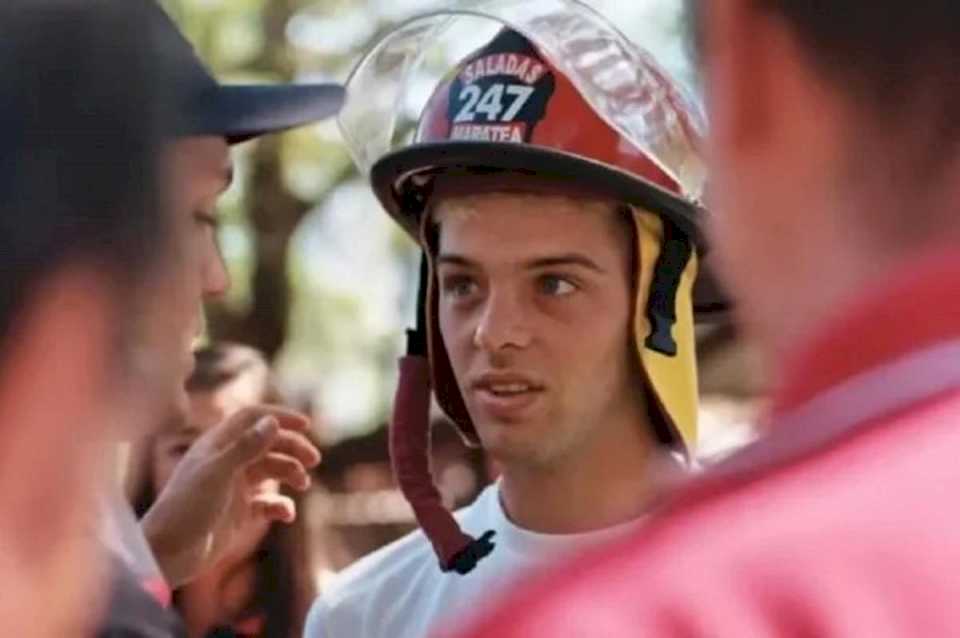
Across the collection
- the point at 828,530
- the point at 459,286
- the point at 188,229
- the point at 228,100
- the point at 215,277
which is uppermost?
the point at 828,530

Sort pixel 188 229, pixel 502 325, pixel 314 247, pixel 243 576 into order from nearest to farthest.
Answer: pixel 188 229 < pixel 502 325 < pixel 243 576 < pixel 314 247

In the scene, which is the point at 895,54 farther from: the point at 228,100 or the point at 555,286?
the point at 555,286

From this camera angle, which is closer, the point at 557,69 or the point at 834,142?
the point at 834,142

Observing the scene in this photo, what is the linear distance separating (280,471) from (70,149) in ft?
6.03

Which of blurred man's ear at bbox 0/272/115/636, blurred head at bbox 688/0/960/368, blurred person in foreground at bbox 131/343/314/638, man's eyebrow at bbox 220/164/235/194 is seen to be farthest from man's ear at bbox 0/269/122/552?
blurred person in foreground at bbox 131/343/314/638

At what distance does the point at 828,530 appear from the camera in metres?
0.96

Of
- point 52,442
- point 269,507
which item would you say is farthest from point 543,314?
point 52,442

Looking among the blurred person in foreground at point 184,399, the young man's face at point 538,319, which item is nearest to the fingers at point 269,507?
the blurred person in foreground at point 184,399

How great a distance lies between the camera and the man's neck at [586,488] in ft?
11.0

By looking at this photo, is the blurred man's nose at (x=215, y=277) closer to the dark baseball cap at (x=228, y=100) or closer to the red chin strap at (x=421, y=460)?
the dark baseball cap at (x=228, y=100)

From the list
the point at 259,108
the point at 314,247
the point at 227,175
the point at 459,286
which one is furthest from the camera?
the point at 314,247

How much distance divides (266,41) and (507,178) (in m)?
10.2

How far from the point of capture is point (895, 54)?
1114 mm

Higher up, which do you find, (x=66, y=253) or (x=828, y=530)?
(x=828, y=530)
